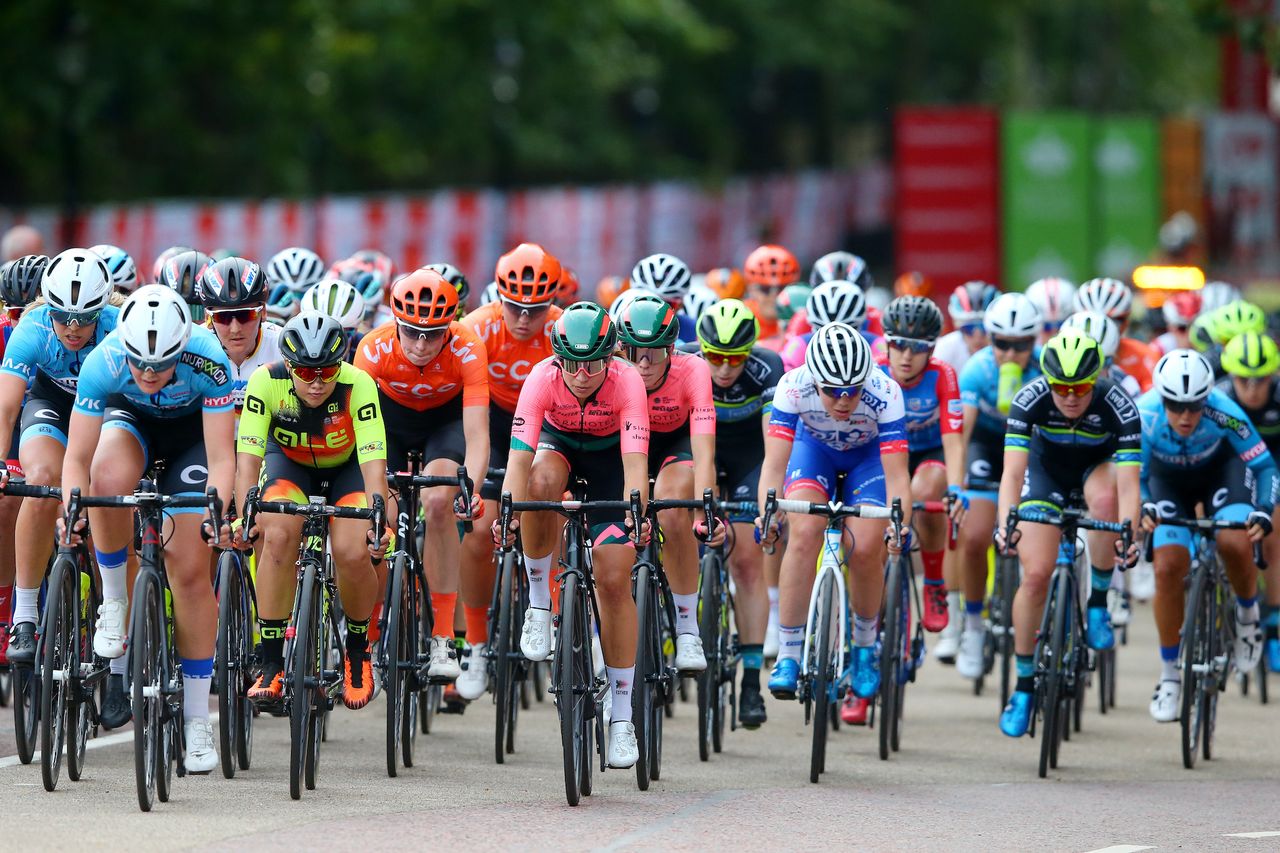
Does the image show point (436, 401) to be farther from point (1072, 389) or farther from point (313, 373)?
point (1072, 389)

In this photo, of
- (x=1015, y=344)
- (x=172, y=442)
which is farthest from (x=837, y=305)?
(x=172, y=442)

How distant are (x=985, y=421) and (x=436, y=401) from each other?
366cm

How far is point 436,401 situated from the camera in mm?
11273

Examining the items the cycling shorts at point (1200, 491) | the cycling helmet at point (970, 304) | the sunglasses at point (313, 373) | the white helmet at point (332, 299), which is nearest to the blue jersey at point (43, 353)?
the white helmet at point (332, 299)

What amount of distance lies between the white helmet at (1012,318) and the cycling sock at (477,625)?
3444 mm

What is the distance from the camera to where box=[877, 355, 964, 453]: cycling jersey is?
12375 millimetres

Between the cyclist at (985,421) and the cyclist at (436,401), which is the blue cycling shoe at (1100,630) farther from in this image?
the cyclist at (436,401)

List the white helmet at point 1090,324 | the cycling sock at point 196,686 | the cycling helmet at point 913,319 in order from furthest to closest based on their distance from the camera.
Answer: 1. the cycling helmet at point 913,319
2. the white helmet at point 1090,324
3. the cycling sock at point 196,686

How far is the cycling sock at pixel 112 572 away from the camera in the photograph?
31.4ft

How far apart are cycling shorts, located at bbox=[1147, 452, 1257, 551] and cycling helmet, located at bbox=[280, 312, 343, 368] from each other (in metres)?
4.37

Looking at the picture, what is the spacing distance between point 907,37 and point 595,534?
43.4 m

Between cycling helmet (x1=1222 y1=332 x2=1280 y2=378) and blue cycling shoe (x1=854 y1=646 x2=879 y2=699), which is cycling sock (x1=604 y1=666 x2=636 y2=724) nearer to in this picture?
blue cycling shoe (x1=854 y1=646 x2=879 y2=699)

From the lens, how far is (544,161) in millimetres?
43125

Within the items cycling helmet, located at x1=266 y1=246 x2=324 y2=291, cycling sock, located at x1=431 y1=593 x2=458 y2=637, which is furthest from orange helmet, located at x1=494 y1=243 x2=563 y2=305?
cycling helmet, located at x1=266 y1=246 x2=324 y2=291
